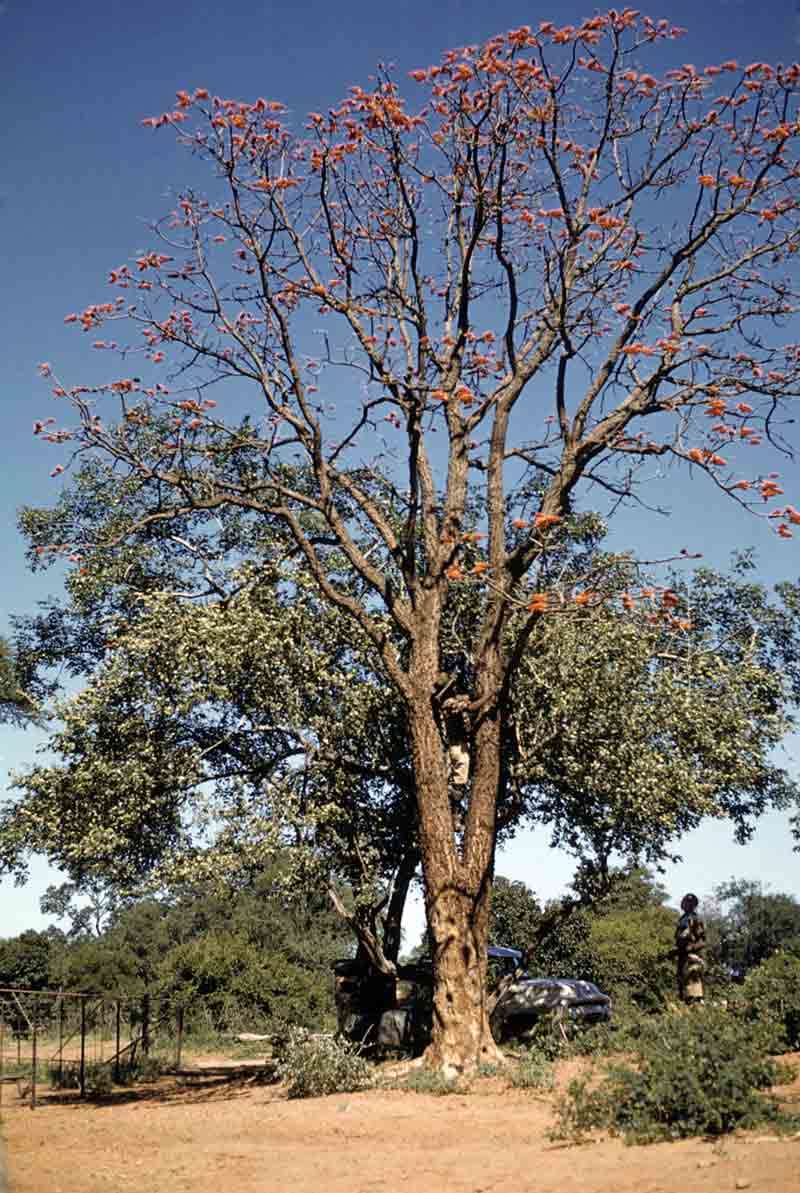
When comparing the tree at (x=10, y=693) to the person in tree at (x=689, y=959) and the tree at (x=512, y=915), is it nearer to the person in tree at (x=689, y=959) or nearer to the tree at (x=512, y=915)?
the person in tree at (x=689, y=959)

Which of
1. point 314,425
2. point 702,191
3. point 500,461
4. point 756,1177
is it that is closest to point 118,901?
point 314,425

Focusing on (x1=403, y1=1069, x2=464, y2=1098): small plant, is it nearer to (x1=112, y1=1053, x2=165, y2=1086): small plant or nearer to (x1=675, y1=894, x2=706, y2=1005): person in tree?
(x1=675, y1=894, x2=706, y2=1005): person in tree

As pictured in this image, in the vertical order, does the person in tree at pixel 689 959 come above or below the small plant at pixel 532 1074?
above

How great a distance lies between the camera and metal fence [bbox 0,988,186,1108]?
17062mm

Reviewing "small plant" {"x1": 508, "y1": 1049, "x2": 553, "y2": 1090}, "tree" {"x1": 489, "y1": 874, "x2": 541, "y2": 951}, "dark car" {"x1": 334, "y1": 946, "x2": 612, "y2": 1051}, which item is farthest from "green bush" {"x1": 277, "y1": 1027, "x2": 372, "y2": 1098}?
"tree" {"x1": 489, "y1": 874, "x2": 541, "y2": 951}

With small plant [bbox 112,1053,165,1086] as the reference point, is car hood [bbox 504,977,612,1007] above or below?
A: above

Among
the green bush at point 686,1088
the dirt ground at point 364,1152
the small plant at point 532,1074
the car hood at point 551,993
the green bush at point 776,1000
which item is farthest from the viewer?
the car hood at point 551,993

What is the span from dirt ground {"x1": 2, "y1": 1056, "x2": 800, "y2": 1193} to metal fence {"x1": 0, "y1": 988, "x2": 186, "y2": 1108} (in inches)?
119

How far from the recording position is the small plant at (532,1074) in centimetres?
1164

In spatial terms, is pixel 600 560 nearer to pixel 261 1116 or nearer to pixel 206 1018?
pixel 261 1116

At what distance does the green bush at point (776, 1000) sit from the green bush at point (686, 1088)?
162 centimetres

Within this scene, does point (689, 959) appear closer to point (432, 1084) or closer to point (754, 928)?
point (432, 1084)

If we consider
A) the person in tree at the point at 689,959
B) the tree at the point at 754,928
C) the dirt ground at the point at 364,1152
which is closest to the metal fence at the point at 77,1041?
the dirt ground at the point at 364,1152

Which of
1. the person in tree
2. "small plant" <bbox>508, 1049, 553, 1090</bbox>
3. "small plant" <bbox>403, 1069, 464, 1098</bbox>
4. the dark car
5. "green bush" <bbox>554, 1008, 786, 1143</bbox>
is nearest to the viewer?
"green bush" <bbox>554, 1008, 786, 1143</bbox>
